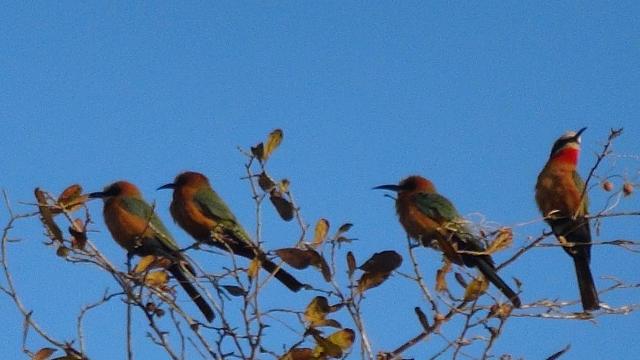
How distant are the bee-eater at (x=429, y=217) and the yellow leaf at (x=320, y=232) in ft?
3.84

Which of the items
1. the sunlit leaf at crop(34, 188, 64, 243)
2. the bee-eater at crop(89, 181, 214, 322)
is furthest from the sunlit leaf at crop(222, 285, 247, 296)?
the bee-eater at crop(89, 181, 214, 322)

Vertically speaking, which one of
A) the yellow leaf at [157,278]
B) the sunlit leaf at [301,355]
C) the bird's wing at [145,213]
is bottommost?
the sunlit leaf at [301,355]

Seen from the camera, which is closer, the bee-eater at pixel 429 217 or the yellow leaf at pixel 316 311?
the yellow leaf at pixel 316 311

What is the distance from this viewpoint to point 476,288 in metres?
3.44

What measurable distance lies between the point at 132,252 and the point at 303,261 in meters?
2.20

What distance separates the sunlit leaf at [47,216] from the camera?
3637mm

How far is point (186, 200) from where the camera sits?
19.0 ft

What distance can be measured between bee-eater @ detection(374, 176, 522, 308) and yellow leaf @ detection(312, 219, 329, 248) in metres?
1.17

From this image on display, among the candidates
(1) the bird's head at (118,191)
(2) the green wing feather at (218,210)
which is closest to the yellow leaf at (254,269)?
(2) the green wing feather at (218,210)

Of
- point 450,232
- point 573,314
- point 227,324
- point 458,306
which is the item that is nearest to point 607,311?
point 573,314

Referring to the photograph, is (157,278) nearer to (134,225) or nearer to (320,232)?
(320,232)

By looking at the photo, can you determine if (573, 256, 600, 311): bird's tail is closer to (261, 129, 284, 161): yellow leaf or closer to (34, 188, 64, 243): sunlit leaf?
(261, 129, 284, 161): yellow leaf

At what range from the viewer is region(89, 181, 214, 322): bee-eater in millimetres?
→ 5230

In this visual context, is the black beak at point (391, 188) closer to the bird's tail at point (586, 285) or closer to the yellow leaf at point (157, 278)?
the bird's tail at point (586, 285)
